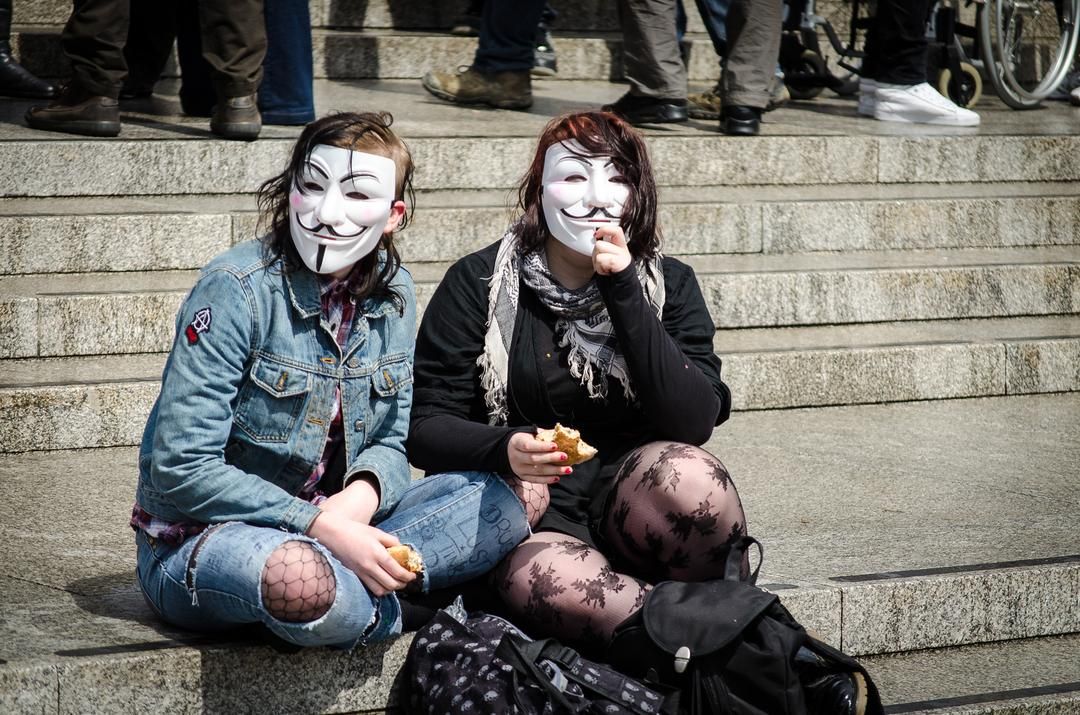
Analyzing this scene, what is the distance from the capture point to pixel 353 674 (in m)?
2.94

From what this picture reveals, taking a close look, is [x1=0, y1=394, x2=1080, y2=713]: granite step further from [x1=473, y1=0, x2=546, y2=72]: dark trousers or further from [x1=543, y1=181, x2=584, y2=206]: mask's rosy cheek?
[x1=473, y1=0, x2=546, y2=72]: dark trousers

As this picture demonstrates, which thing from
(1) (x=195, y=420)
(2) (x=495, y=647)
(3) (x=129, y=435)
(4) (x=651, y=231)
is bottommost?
(3) (x=129, y=435)

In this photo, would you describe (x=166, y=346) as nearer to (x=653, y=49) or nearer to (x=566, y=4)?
(x=653, y=49)

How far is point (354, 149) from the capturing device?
115 inches

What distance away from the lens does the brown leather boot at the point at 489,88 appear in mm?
6562

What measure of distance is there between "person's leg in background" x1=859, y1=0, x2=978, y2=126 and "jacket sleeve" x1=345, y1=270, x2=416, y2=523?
4430 millimetres

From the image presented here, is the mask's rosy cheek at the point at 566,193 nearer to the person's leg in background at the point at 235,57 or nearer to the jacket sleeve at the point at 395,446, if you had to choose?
the jacket sleeve at the point at 395,446

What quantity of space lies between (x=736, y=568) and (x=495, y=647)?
1.81 ft

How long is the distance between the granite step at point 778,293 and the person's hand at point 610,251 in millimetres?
1800

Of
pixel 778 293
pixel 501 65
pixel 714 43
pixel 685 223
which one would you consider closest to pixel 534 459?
pixel 778 293

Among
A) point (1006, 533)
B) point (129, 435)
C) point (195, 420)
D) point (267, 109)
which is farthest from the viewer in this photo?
point (267, 109)

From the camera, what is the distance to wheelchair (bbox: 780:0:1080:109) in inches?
298

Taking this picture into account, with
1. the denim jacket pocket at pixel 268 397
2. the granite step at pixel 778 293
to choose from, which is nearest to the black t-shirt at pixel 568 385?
the denim jacket pocket at pixel 268 397

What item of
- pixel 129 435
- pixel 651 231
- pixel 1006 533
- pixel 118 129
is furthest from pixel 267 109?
pixel 1006 533
